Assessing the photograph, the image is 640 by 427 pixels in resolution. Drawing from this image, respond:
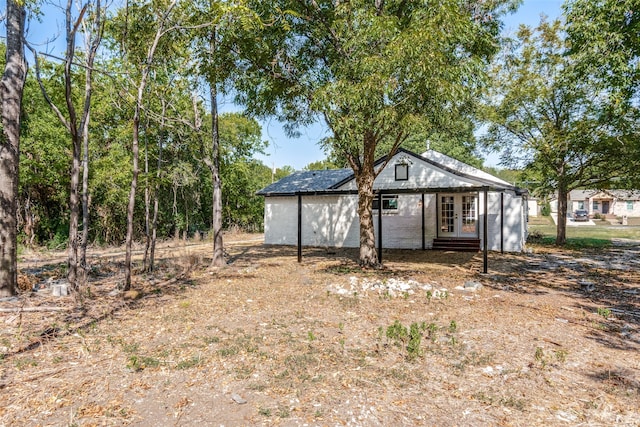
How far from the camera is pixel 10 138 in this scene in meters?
6.33

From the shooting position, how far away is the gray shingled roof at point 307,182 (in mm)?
17297

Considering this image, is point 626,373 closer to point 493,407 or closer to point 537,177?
point 493,407

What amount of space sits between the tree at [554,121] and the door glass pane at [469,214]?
3750mm

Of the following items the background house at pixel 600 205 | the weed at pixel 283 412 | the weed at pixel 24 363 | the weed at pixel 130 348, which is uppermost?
the background house at pixel 600 205

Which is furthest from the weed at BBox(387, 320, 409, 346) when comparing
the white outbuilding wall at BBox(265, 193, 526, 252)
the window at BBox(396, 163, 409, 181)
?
the white outbuilding wall at BBox(265, 193, 526, 252)

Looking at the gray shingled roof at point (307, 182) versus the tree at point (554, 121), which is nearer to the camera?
the tree at point (554, 121)

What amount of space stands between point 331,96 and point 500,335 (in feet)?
17.0

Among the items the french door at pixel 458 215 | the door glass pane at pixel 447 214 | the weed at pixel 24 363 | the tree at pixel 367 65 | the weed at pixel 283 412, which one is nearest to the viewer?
the weed at pixel 283 412

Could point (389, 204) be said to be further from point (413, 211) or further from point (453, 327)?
point (453, 327)

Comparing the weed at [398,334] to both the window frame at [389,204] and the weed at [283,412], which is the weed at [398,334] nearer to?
the weed at [283,412]

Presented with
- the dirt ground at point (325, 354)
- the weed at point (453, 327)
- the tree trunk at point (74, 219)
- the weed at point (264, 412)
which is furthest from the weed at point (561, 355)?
the tree trunk at point (74, 219)

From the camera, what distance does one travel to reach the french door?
15.2 m

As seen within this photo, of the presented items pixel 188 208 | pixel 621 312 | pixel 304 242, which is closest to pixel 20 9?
pixel 621 312

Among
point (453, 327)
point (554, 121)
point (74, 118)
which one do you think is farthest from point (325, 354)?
point (554, 121)
